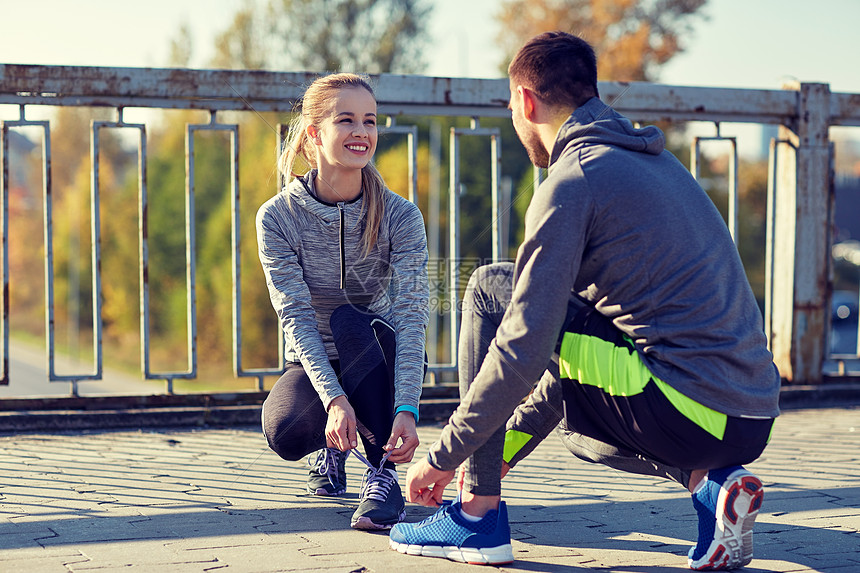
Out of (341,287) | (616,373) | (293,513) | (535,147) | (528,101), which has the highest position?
(528,101)

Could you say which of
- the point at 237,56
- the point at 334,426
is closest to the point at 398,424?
the point at 334,426

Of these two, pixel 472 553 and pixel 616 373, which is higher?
pixel 616 373

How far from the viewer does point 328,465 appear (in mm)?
2938

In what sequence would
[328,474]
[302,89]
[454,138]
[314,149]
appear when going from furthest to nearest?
[454,138] → [302,89] → [314,149] → [328,474]

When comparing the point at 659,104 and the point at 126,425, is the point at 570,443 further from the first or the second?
the point at 659,104

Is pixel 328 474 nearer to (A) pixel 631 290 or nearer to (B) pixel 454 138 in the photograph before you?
(A) pixel 631 290

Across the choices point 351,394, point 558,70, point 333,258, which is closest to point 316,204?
point 333,258

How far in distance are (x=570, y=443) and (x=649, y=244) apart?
66cm

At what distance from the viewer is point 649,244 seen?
2074 mm

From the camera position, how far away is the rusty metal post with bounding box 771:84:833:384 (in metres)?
4.84

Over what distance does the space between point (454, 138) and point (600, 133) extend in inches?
95.9

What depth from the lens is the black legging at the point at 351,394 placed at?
268cm

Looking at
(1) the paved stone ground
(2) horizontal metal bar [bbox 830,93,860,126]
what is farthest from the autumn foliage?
(1) the paved stone ground

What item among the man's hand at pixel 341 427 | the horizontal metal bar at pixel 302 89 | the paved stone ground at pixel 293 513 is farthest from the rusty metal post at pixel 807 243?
the man's hand at pixel 341 427
